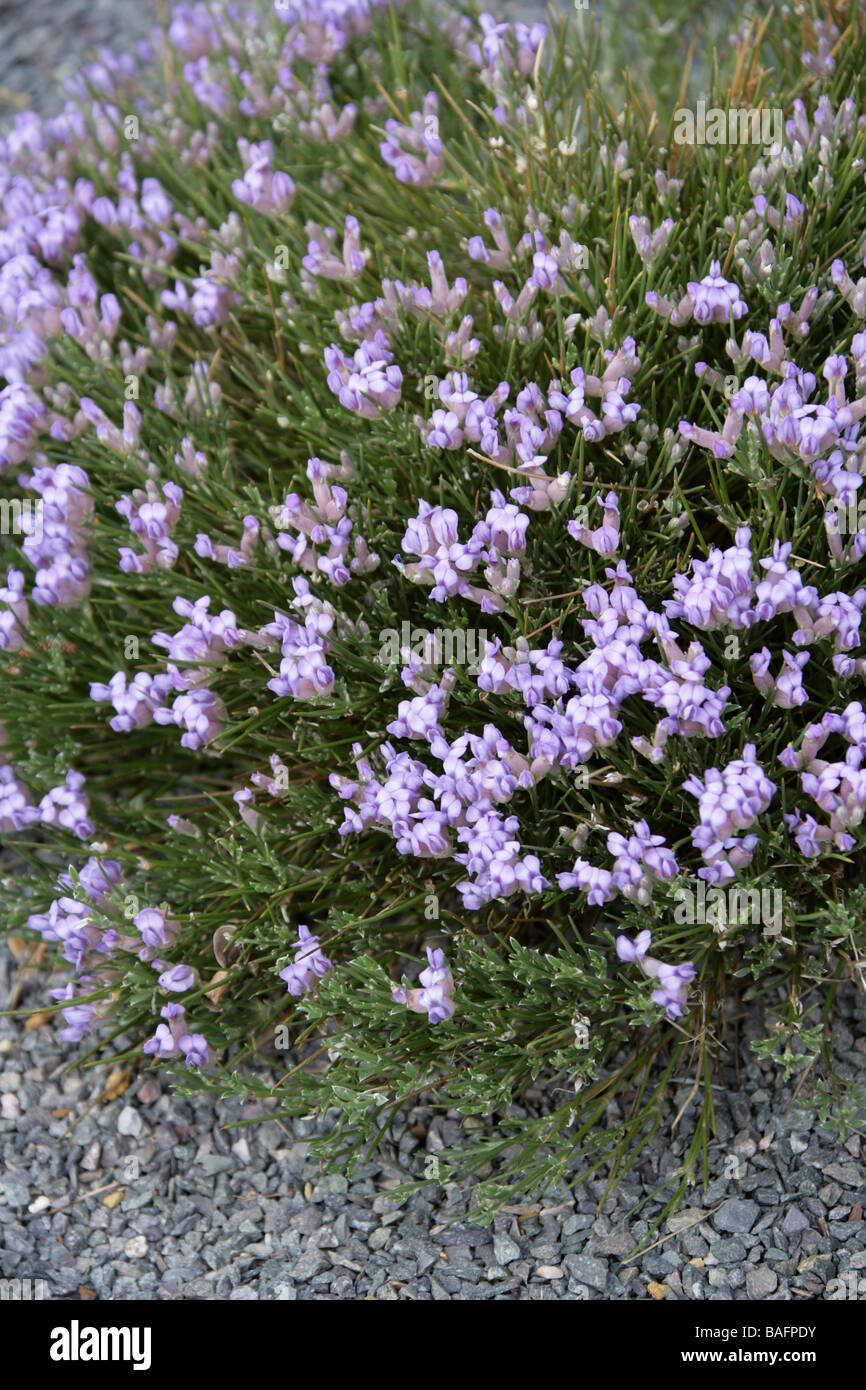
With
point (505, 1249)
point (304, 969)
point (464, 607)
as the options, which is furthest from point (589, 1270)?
point (464, 607)

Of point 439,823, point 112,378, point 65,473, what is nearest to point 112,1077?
point 439,823

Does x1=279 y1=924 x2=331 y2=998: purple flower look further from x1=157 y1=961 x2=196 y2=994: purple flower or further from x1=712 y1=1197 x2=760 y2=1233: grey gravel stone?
x1=712 y1=1197 x2=760 y2=1233: grey gravel stone

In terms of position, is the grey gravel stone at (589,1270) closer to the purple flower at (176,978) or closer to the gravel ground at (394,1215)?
the gravel ground at (394,1215)

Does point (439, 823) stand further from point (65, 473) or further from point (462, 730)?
point (65, 473)

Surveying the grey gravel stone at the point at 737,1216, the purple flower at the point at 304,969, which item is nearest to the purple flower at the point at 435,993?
the purple flower at the point at 304,969

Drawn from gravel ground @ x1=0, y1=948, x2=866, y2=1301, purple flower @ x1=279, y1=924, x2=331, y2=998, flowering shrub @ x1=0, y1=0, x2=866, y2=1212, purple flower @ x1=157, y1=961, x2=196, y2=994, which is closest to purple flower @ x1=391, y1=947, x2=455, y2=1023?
flowering shrub @ x1=0, y1=0, x2=866, y2=1212

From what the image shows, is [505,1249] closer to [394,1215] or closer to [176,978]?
[394,1215]
